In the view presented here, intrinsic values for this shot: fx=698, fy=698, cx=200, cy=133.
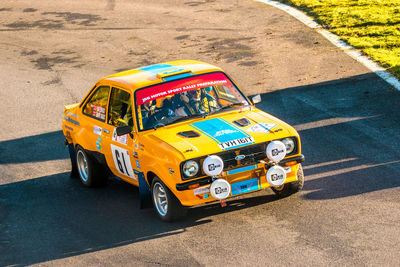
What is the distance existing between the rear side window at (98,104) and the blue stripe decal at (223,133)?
1.62 metres

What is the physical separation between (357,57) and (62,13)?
12419 millimetres

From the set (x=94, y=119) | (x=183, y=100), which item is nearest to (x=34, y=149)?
(x=94, y=119)

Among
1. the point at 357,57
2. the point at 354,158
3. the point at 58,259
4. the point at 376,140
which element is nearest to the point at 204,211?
the point at 58,259

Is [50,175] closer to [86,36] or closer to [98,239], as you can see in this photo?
[98,239]

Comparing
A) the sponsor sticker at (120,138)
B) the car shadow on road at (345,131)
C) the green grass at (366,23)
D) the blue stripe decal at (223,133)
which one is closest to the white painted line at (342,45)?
the green grass at (366,23)

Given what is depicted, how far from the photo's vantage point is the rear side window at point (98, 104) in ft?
32.1

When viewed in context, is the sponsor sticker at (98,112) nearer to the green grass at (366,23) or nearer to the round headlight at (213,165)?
the round headlight at (213,165)

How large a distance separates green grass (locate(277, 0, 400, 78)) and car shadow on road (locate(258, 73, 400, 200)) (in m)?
1.51

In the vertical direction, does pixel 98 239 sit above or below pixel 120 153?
below

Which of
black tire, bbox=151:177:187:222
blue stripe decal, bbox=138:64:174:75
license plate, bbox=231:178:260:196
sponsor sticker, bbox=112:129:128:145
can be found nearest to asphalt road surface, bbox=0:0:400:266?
black tire, bbox=151:177:187:222

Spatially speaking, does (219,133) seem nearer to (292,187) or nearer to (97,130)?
(292,187)

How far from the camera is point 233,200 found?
9.04m

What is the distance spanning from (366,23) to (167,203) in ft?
41.2

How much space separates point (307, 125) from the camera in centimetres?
1220
